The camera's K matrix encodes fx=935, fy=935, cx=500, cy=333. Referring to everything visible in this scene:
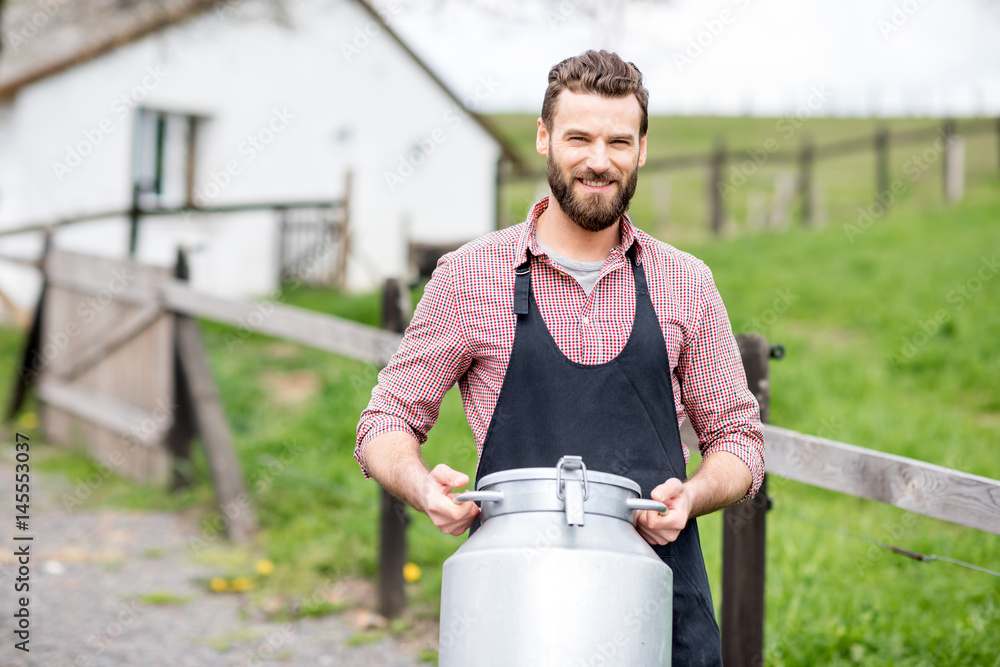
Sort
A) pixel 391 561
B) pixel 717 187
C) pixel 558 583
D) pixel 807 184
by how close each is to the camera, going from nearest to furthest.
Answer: pixel 558 583, pixel 391 561, pixel 717 187, pixel 807 184

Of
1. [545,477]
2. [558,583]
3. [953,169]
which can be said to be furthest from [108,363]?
[953,169]

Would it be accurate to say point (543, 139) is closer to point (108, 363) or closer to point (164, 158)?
point (108, 363)

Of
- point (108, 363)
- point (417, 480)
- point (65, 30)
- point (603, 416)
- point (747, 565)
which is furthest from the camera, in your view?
point (65, 30)

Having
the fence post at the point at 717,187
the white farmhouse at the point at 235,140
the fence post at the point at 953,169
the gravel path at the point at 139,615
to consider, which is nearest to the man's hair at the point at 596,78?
the gravel path at the point at 139,615

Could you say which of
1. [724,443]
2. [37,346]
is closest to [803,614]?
[724,443]

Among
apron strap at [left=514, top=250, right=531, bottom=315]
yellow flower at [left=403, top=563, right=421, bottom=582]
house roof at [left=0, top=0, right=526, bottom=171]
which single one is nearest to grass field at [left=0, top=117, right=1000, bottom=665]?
yellow flower at [left=403, top=563, right=421, bottom=582]

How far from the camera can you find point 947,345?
21.5 ft

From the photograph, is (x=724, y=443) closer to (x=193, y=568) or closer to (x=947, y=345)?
(x=193, y=568)

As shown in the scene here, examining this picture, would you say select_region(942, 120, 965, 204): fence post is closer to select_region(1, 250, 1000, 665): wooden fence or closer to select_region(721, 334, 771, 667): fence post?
select_region(1, 250, 1000, 665): wooden fence

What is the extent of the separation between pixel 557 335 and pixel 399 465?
1.31 ft

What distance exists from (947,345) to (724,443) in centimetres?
537

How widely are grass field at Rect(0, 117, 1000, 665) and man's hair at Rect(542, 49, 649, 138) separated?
1678 mm

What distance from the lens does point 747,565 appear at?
2.75 metres

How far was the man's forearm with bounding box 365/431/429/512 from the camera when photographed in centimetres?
173
